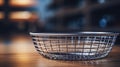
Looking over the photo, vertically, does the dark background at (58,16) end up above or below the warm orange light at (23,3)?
below

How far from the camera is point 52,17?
34.7 inches

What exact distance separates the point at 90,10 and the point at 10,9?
34 cm

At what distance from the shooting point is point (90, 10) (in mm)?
928

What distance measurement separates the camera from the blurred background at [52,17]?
2.85ft

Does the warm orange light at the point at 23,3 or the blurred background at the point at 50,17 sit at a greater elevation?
the warm orange light at the point at 23,3

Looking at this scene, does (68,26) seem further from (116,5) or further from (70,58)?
(70,58)

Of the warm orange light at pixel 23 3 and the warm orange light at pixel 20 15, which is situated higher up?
the warm orange light at pixel 23 3

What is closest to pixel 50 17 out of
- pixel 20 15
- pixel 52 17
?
pixel 52 17

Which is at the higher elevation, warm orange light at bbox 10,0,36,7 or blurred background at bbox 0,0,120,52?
warm orange light at bbox 10,0,36,7

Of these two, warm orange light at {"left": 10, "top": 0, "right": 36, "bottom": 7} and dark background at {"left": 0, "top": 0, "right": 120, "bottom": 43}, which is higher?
warm orange light at {"left": 10, "top": 0, "right": 36, "bottom": 7}

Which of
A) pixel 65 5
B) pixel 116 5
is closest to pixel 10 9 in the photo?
pixel 65 5

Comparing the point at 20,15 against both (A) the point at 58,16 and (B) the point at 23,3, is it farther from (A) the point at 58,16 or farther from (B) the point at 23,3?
(A) the point at 58,16

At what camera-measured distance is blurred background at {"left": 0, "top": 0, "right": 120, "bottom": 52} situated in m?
0.87

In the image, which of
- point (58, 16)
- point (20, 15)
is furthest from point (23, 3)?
point (58, 16)
